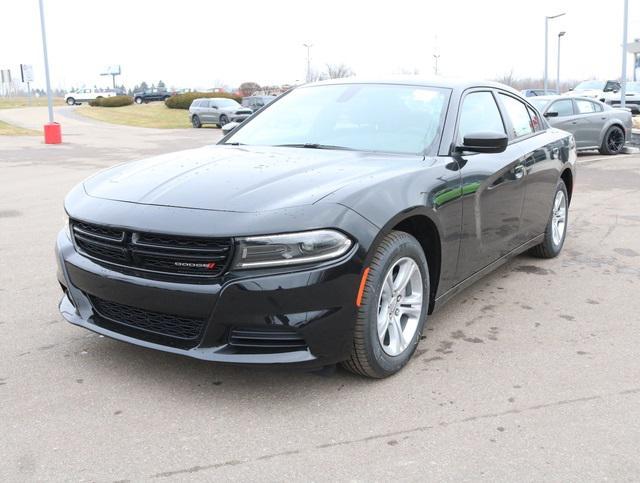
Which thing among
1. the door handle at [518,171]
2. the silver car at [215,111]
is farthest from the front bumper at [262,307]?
the silver car at [215,111]

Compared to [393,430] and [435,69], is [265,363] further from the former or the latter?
[435,69]

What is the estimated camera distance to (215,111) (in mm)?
33781

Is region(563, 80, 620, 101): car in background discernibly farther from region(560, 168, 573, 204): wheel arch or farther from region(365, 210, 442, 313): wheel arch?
region(365, 210, 442, 313): wheel arch

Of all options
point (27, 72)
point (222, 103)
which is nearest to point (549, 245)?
point (222, 103)

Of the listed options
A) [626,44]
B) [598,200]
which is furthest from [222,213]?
[626,44]

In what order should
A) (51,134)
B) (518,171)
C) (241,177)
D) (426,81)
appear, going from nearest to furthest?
(241,177), (426,81), (518,171), (51,134)

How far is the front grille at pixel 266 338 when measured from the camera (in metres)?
3.01

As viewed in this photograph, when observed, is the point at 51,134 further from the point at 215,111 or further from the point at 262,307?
the point at 262,307

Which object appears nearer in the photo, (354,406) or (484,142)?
(354,406)

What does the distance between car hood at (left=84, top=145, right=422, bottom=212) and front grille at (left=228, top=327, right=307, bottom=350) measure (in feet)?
1.83

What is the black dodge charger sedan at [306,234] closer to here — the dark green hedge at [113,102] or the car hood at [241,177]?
the car hood at [241,177]

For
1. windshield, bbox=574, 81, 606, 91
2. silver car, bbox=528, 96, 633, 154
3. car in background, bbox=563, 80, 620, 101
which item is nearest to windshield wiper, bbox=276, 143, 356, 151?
silver car, bbox=528, 96, 633, 154

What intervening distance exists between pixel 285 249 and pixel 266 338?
0.42 m

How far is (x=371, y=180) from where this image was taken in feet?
11.2
